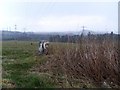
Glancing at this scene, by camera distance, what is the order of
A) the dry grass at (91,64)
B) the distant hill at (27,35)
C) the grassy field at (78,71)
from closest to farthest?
the grassy field at (78,71) < the dry grass at (91,64) < the distant hill at (27,35)

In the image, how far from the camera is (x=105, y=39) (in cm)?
952

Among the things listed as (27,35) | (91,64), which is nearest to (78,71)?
(91,64)

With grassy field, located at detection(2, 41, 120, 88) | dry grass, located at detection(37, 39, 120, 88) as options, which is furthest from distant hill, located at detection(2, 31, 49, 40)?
dry grass, located at detection(37, 39, 120, 88)

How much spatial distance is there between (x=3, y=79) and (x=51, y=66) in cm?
245

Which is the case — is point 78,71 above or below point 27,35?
below

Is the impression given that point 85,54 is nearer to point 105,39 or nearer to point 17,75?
point 105,39

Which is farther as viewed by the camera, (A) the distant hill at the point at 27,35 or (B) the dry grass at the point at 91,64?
(A) the distant hill at the point at 27,35

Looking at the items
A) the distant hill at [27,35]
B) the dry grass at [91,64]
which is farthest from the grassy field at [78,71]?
the distant hill at [27,35]

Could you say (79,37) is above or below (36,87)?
above

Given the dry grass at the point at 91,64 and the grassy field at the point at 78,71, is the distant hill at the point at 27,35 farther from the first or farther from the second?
the dry grass at the point at 91,64

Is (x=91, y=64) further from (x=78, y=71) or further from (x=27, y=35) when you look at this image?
(x=27, y=35)

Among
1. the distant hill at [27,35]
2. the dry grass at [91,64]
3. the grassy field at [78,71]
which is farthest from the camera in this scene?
the distant hill at [27,35]

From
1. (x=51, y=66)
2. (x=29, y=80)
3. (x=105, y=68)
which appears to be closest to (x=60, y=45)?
(x=51, y=66)

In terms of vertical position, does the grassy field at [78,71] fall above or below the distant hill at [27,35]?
below
